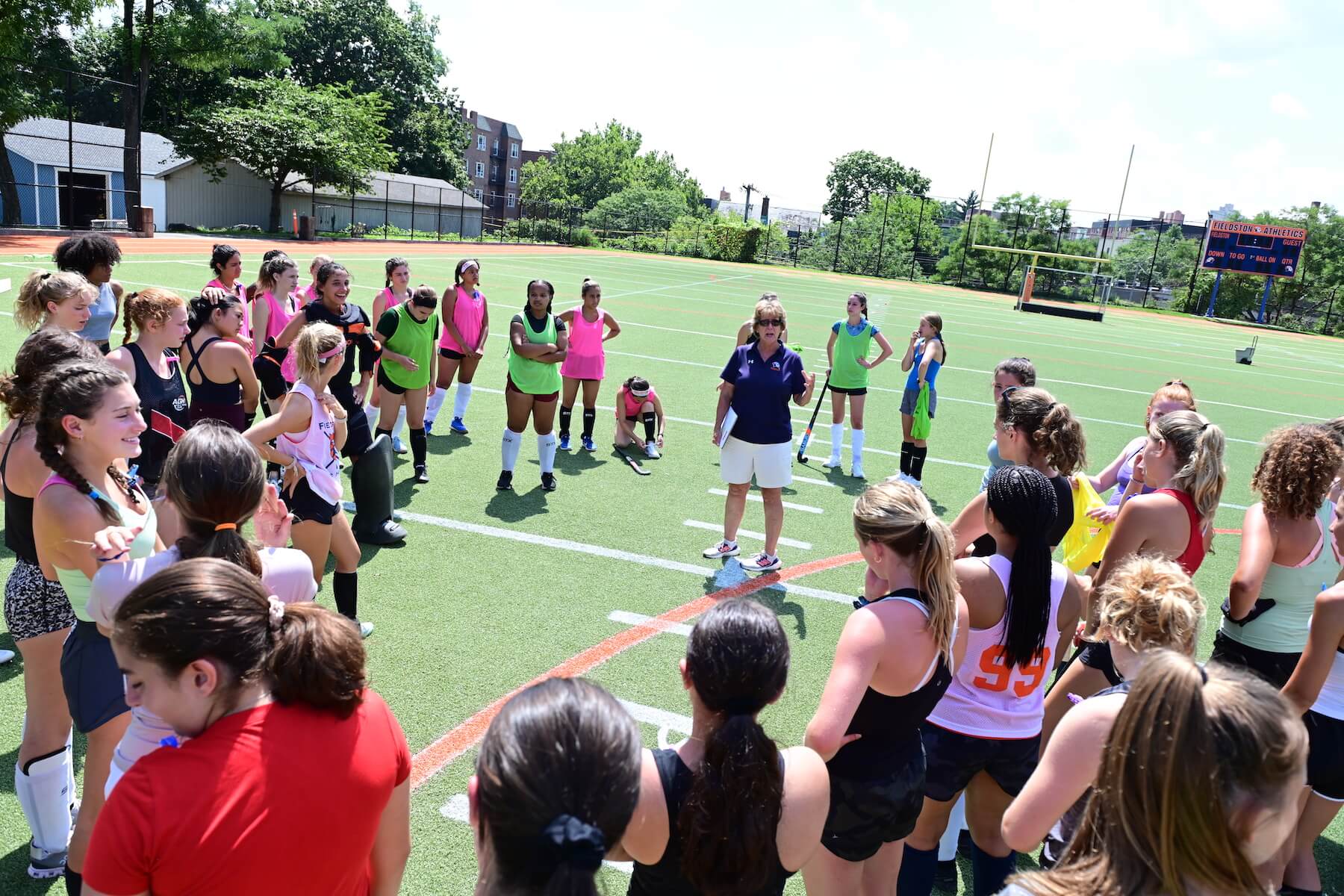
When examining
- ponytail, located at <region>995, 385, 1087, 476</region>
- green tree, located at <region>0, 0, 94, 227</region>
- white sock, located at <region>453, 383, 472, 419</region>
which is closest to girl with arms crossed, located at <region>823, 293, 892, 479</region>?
white sock, located at <region>453, 383, 472, 419</region>

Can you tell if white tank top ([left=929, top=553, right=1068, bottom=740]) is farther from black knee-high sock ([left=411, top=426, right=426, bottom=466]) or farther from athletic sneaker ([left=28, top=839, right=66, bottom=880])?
black knee-high sock ([left=411, top=426, right=426, bottom=466])

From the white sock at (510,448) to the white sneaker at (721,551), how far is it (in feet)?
7.27

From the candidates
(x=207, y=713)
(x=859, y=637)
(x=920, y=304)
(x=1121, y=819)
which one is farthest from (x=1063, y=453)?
(x=920, y=304)

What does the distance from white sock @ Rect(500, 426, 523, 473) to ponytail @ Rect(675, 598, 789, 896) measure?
20.3ft

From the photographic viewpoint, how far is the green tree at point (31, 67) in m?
27.6

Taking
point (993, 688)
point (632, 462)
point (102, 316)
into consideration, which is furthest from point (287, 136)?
point (993, 688)

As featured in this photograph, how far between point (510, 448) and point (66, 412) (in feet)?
17.1

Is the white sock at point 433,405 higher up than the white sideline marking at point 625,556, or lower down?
higher up

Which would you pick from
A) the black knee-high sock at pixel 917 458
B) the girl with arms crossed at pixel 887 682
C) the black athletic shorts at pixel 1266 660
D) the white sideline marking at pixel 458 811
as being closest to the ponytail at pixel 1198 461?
the black athletic shorts at pixel 1266 660

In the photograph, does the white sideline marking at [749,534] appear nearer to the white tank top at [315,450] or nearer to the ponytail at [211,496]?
the white tank top at [315,450]

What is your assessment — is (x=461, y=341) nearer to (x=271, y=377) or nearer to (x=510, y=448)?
(x=510, y=448)

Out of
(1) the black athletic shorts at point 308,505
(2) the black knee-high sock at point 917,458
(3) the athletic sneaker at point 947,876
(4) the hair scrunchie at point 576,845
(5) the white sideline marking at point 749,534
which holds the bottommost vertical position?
(3) the athletic sneaker at point 947,876

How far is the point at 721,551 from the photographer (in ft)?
22.4

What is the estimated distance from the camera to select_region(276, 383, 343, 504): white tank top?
186 inches
